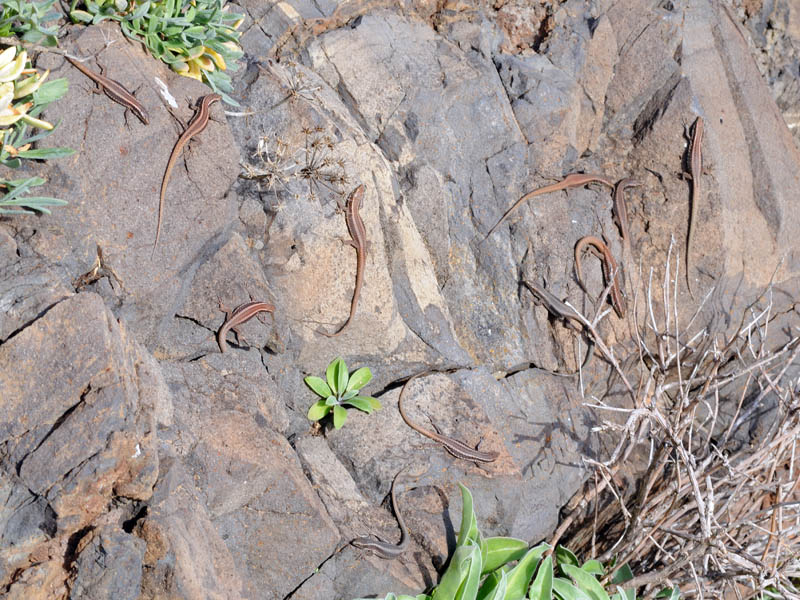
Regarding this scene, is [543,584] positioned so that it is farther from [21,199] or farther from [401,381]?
[21,199]

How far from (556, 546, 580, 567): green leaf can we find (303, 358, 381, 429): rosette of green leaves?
1.84 metres

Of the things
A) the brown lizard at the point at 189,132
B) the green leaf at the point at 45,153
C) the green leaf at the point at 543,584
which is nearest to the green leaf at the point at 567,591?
the green leaf at the point at 543,584

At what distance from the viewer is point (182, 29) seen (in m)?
4.91

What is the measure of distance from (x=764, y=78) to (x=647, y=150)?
243 cm

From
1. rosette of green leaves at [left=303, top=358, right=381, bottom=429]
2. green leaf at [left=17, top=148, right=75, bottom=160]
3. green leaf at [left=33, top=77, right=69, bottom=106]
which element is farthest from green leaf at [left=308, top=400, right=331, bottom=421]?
green leaf at [left=33, top=77, right=69, bottom=106]

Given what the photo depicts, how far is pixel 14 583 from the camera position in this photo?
3248mm

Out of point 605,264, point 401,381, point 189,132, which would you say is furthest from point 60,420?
point 605,264

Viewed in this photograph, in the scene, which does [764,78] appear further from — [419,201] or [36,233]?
[36,233]

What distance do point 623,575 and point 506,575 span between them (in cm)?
115

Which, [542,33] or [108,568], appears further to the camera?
[542,33]

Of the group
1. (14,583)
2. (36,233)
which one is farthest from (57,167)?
(14,583)

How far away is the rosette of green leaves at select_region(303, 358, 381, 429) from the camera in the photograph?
5035 millimetres

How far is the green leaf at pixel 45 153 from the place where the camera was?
399 centimetres

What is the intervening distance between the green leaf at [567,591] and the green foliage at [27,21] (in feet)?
16.0
